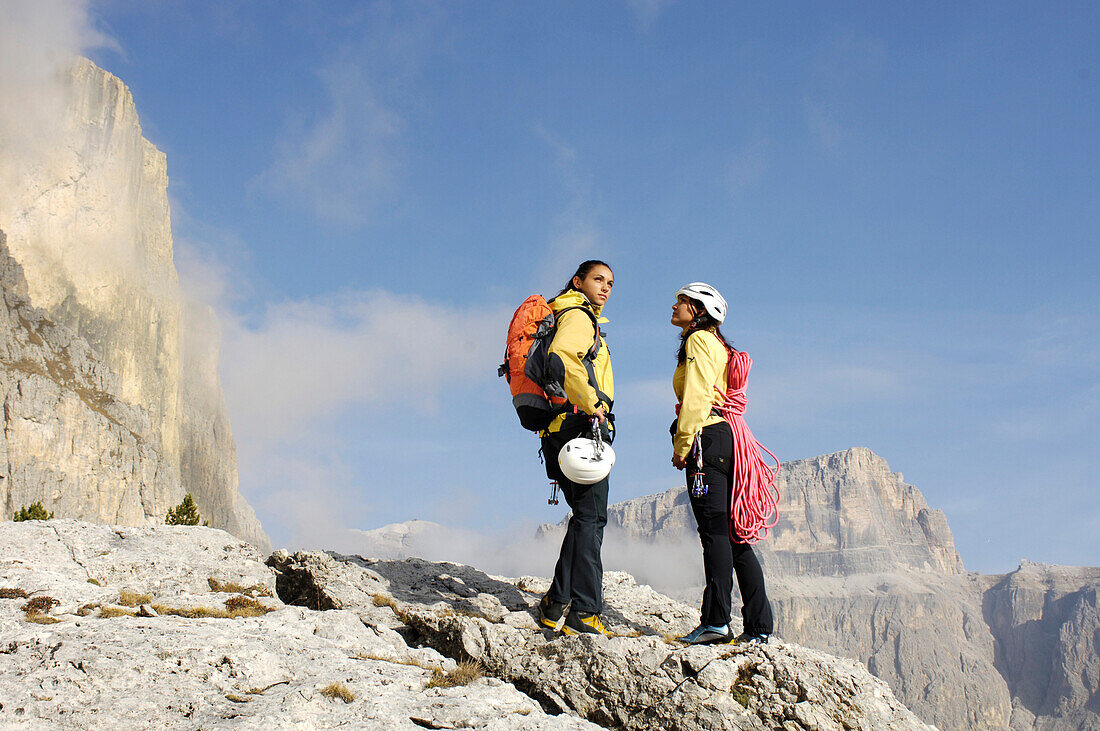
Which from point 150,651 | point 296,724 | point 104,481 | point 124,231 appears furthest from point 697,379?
point 124,231

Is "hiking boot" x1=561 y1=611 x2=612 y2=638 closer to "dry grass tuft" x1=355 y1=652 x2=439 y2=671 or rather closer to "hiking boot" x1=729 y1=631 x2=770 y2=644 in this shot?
"hiking boot" x1=729 y1=631 x2=770 y2=644

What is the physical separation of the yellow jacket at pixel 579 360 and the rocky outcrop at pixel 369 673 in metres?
2.16

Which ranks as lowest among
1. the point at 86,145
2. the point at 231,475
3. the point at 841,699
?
the point at 841,699

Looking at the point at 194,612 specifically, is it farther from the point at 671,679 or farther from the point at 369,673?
the point at 671,679

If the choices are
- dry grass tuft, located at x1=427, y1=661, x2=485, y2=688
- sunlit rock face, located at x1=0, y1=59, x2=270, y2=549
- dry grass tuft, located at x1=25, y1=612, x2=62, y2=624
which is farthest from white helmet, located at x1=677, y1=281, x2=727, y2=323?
sunlit rock face, located at x1=0, y1=59, x2=270, y2=549

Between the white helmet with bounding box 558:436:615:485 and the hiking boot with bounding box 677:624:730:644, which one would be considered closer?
the hiking boot with bounding box 677:624:730:644

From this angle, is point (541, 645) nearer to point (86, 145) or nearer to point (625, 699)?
point (625, 699)

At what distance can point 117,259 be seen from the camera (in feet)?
464

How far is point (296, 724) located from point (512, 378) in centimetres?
384

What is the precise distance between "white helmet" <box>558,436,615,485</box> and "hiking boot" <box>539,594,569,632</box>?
1190mm

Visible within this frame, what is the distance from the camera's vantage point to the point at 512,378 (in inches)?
324

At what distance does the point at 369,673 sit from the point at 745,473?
393 cm

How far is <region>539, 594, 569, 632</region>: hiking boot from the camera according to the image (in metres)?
7.56

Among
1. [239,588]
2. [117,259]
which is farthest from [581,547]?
[117,259]
